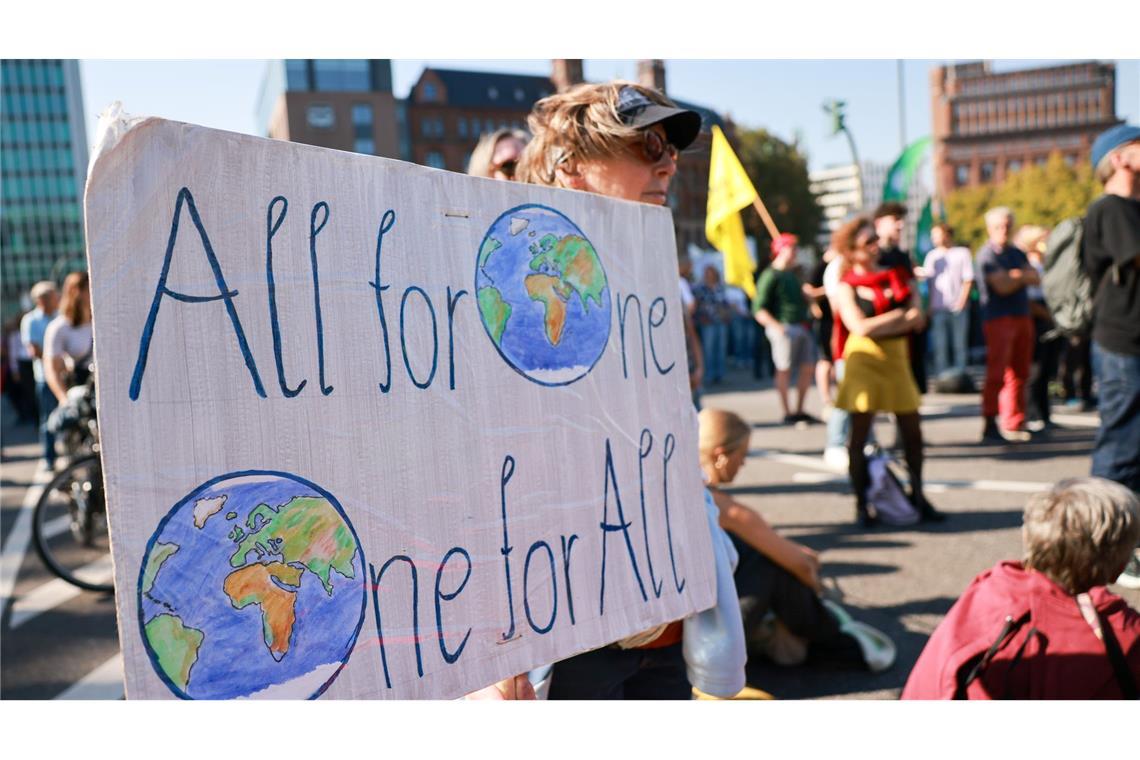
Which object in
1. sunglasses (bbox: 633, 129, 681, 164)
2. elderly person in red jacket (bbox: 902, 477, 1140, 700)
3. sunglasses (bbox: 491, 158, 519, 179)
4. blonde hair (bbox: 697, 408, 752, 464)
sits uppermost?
sunglasses (bbox: 491, 158, 519, 179)

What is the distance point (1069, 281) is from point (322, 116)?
210 feet

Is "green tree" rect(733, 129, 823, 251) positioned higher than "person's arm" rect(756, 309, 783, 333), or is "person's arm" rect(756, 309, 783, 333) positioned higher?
"green tree" rect(733, 129, 823, 251)

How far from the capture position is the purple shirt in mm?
10125

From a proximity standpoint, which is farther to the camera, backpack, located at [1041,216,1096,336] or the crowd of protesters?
backpack, located at [1041,216,1096,336]

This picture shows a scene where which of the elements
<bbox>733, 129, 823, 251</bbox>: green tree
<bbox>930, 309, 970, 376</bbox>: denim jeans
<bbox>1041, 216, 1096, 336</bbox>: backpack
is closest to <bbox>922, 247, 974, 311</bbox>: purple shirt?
<bbox>930, 309, 970, 376</bbox>: denim jeans

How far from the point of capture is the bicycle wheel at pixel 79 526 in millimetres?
4637

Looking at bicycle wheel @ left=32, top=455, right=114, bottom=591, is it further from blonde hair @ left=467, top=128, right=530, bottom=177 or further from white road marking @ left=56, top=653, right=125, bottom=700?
blonde hair @ left=467, top=128, right=530, bottom=177

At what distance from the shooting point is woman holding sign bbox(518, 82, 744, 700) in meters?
1.54

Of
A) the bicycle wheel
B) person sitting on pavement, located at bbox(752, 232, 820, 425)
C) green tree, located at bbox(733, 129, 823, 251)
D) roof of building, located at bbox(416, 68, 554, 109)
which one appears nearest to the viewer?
the bicycle wheel

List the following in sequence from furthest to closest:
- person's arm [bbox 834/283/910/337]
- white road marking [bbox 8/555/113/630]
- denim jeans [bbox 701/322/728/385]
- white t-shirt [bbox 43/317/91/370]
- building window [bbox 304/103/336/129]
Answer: building window [bbox 304/103/336/129] < denim jeans [bbox 701/322/728/385] < white t-shirt [bbox 43/317/91/370] < person's arm [bbox 834/283/910/337] < white road marking [bbox 8/555/113/630]

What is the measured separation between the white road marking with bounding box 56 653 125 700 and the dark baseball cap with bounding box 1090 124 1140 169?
4.09m

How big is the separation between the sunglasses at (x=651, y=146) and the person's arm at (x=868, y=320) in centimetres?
344

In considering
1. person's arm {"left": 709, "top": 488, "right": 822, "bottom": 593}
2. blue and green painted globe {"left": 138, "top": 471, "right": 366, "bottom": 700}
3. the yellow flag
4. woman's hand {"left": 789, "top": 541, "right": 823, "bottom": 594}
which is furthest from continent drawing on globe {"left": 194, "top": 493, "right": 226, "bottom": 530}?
the yellow flag

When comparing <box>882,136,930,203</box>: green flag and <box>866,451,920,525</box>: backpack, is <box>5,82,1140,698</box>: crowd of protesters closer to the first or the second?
<box>866,451,920,525</box>: backpack
